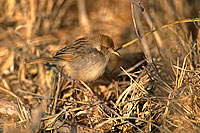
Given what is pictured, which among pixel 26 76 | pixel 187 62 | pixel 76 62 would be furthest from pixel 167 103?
pixel 26 76

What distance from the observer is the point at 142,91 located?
3.74 metres

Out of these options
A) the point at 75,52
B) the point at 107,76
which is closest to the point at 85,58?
the point at 75,52

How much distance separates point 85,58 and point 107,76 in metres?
0.75

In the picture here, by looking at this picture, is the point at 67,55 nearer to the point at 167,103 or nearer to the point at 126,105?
the point at 126,105

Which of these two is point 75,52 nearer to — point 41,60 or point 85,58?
Answer: point 85,58

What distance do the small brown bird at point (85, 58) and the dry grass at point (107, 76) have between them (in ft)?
0.73

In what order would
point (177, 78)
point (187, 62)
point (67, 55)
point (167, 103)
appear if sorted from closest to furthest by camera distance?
point (167, 103) → point (177, 78) → point (187, 62) → point (67, 55)

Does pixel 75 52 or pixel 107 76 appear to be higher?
pixel 75 52

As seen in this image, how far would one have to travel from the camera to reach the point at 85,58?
4.65 metres

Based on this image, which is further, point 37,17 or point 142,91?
point 37,17

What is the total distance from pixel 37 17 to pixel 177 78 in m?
4.17

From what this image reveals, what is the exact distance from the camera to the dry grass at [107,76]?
138 inches

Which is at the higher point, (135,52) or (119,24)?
(119,24)

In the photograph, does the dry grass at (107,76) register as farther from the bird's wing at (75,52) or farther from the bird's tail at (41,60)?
the bird's wing at (75,52)
